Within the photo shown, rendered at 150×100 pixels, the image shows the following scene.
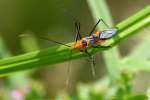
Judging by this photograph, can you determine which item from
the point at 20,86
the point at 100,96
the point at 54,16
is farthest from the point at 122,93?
the point at 54,16

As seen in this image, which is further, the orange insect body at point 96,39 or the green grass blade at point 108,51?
the green grass blade at point 108,51

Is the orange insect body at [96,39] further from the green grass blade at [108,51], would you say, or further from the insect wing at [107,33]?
the green grass blade at [108,51]

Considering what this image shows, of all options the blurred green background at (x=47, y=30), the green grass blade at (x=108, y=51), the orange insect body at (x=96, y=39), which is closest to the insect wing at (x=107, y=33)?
the orange insect body at (x=96, y=39)

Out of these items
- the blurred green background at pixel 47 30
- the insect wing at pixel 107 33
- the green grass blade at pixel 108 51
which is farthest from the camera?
the blurred green background at pixel 47 30

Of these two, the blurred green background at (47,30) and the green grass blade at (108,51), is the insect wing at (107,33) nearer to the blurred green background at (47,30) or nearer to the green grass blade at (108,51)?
the green grass blade at (108,51)

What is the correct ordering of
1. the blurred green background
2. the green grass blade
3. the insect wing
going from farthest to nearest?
the blurred green background
the green grass blade
the insect wing

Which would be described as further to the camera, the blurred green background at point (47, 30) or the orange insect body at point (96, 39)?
the blurred green background at point (47, 30)

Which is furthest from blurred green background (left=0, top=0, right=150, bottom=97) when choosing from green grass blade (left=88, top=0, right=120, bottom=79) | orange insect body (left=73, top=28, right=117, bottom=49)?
orange insect body (left=73, top=28, right=117, bottom=49)

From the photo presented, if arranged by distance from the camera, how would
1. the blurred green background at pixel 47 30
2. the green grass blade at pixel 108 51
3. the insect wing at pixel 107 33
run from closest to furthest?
the insect wing at pixel 107 33 < the green grass blade at pixel 108 51 < the blurred green background at pixel 47 30

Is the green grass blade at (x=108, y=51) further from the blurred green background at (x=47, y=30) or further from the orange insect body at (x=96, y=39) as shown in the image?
the blurred green background at (x=47, y=30)

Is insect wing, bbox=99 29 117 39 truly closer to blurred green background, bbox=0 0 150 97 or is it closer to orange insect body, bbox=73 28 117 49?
orange insect body, bbox=73 28 117 49

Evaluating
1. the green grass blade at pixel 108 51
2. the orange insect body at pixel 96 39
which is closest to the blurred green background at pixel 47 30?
the green grass blade at pixel 108 51
